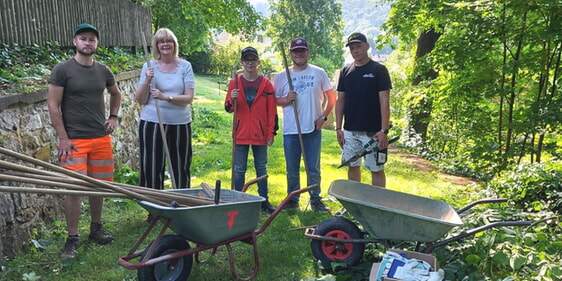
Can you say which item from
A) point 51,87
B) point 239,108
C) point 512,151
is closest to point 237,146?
point 239,108

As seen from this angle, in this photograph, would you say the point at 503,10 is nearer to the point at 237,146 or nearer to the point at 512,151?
the point at 512,151

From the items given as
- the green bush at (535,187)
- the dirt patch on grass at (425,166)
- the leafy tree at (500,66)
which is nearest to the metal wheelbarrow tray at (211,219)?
the green bush at (535,187)

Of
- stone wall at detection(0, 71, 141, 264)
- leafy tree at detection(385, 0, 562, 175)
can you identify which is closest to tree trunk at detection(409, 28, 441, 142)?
leafy tree at detection(385, 0, 562, 175)

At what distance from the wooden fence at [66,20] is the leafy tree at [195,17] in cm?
290

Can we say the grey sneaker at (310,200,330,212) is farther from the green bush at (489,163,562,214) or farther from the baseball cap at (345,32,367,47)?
the green bush at (489,163,562,214)

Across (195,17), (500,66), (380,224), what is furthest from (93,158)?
(195,17)

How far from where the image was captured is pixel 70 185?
2.35 metres

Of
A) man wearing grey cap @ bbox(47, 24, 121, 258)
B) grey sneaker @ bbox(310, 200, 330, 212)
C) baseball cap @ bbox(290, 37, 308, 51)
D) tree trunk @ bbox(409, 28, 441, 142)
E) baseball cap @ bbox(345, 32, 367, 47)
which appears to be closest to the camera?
man wearing grey cap @ bbox(47, 24, 121, 258)

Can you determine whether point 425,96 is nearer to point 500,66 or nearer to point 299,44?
point 500,66

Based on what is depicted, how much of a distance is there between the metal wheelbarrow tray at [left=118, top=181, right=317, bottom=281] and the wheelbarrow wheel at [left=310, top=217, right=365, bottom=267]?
499 mm

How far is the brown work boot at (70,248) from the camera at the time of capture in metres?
3.43

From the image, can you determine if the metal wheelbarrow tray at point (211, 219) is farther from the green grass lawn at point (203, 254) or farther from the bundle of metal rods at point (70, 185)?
the green grass lawn at point (203, 254)

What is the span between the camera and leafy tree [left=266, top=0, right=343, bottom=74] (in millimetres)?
45250

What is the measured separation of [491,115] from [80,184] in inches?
209
